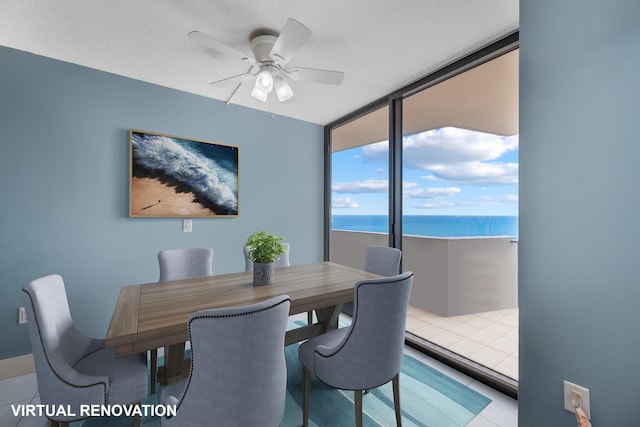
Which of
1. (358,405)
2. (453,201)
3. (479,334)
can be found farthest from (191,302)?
(453,201)

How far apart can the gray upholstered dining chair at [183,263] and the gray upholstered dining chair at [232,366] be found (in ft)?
4.28

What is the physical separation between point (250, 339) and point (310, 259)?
2790 mm

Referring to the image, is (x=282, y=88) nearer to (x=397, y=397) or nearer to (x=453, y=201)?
(x=397, y=397)

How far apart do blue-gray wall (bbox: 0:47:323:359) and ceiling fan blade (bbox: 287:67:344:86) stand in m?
1.41

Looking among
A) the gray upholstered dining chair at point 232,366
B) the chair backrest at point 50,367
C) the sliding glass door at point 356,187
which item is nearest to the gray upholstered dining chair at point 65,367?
the chair backrest at point 50,367

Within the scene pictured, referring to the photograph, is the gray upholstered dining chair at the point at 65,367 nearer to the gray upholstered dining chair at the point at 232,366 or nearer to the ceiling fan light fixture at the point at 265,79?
the gray upholstered dining chair at the point at 232,366

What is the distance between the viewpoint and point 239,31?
1.79 meters

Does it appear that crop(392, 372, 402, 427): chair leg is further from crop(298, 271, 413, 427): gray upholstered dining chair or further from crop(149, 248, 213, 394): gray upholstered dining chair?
crop(149, 248, 213, 394): gray upholstered dining chair

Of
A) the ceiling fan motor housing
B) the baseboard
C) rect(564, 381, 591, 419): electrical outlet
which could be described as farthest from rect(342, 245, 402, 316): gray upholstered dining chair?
the baseboard

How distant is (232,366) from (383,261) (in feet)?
5.21

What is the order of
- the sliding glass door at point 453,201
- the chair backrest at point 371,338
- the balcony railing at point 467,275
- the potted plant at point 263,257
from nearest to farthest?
the chair backrest at point 371,338
the potted plant at point 263,257
the sliding glass door at point 453,201
the balcony railing at point 467,275

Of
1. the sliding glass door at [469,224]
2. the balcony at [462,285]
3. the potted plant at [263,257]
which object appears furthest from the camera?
the balcony at [462,285]

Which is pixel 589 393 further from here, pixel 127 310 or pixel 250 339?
pixel 127 310

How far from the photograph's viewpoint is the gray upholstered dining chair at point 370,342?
46.4 inches
